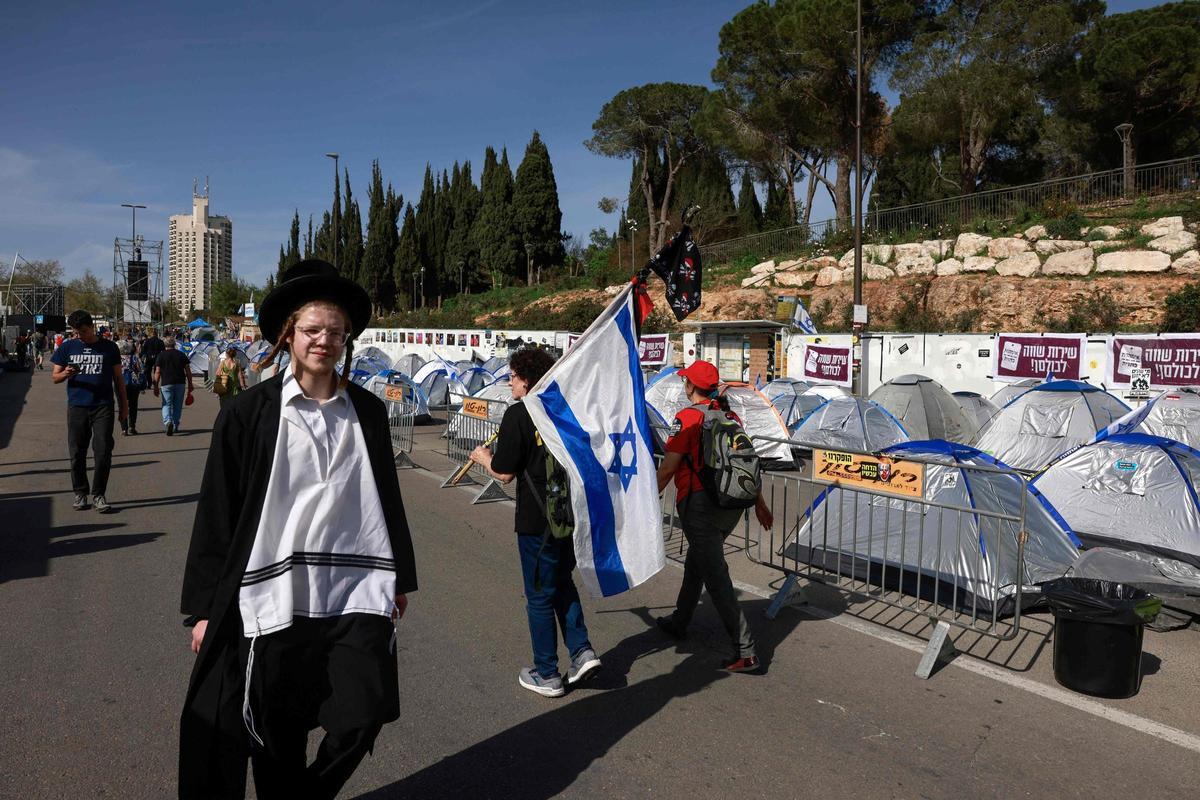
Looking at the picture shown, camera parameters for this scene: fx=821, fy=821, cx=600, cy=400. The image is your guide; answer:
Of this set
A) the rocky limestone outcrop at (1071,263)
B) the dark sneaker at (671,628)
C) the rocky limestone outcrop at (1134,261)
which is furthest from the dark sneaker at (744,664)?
the rocky limestone outcrop at (1071,263)

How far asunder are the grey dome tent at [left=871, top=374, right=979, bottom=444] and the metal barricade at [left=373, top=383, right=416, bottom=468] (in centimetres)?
754

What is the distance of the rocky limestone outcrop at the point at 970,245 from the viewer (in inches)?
1026

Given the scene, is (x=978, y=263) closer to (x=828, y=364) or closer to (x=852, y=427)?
(x=828, y=364)

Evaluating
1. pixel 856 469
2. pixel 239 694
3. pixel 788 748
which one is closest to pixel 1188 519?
pixel 856 469

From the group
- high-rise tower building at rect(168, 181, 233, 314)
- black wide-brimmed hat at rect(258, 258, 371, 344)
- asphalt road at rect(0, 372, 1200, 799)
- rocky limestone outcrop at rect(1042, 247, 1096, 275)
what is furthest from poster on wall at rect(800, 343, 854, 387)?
high-rise tower building at rect(168, 181, 233, 314)

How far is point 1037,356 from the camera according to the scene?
15.3 metres

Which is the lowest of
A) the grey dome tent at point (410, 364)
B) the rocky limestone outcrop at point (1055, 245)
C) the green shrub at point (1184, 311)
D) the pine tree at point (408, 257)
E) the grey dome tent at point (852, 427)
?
the grey dome tent at point (852, 427)

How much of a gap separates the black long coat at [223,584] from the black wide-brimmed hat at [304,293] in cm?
26

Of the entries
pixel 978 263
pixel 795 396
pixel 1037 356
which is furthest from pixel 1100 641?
pixel 978 263

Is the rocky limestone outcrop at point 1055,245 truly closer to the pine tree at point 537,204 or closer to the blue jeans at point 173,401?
the blue jeans at point 173,401

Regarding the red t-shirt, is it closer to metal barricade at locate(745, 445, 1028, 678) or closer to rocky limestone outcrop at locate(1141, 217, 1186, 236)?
metal barricade at locate(745, 445, 1028, 678)

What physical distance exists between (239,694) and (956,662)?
4.15 metres

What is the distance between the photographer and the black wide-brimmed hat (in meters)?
2.43

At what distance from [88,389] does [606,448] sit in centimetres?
632
